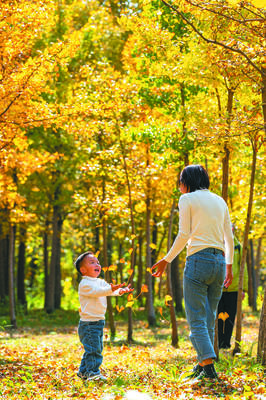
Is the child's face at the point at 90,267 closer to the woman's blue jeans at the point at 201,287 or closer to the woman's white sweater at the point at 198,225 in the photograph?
the woman's white sweater at the point at 198,225

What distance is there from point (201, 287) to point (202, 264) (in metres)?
0.23

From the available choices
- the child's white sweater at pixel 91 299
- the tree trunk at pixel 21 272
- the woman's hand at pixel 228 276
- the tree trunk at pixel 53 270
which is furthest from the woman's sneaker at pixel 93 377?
the tree trunk at pixel 21 272

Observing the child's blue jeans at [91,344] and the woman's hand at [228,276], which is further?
the child's blue jeans at [91,344]

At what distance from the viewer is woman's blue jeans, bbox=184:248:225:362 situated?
4738mm

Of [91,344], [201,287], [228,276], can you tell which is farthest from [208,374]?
[91,344]

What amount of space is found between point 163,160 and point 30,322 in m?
10.1

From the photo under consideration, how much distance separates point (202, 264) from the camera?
4.74 meters

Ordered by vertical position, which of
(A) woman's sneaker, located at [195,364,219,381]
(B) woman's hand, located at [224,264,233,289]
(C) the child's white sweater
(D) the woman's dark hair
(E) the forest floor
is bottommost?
(E) the forest floor

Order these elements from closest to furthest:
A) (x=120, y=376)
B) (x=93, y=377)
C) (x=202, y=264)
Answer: (x=202, y=264) → (x=93, y=377) → (x=120, y=376)

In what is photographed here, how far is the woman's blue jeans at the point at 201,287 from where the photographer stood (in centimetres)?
474

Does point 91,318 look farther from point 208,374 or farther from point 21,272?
point 21,272

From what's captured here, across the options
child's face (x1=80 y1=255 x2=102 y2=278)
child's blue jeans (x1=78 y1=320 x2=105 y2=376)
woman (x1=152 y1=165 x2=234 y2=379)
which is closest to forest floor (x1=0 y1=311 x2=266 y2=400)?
child's blue jeans (x1=78 y1=320 x2=105 y2=376)

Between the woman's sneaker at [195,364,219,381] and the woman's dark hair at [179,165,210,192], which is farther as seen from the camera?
the woman's dark hair at [179,165,210,192]

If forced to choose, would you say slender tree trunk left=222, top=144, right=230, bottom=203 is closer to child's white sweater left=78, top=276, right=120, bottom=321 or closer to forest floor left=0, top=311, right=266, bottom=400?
forest floor left=0, top=311, right=266, bottom=400
